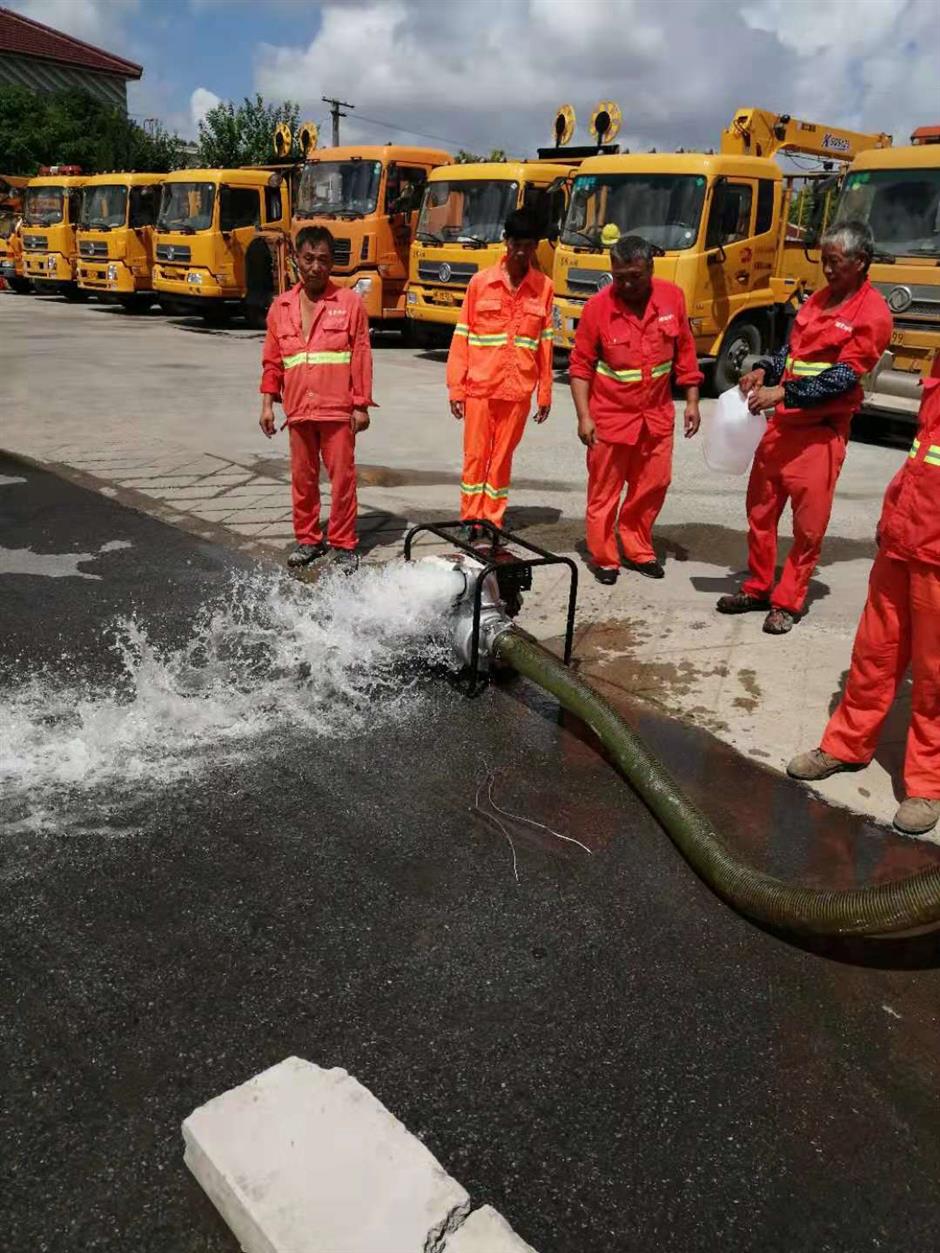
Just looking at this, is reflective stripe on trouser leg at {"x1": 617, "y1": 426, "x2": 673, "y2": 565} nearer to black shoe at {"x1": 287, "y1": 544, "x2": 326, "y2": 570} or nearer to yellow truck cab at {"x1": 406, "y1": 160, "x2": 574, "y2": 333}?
black shoe at {"x1": 287, "y1": 544, "x2": 326, "y2": 570}

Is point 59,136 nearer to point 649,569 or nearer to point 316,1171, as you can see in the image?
point 649,569

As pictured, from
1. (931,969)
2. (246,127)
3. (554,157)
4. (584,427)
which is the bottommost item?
(931,969)

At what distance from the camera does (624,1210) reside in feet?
6.10

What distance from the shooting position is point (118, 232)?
19.4 meters

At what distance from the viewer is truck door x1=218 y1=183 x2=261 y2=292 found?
17309 millimetres

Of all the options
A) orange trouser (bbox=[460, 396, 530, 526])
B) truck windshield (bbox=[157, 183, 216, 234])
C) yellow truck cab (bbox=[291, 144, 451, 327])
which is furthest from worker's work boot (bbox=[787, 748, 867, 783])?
truck windshield (bbox=[157, 183, 216, 234])

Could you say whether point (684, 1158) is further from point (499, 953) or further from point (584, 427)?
point (584, 427)

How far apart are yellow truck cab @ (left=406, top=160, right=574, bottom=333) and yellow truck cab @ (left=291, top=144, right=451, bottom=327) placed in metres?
0.87

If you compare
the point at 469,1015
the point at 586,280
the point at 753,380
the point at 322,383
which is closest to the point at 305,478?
the point at 322,383

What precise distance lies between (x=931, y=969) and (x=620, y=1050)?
36.9 inches

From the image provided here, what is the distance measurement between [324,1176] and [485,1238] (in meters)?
0.31

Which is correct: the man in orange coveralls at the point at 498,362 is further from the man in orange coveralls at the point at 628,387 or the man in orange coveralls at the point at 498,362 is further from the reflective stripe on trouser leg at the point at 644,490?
the reflective stripe on trouser leg at the point at 644,490

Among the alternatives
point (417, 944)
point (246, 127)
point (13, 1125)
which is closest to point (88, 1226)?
point (13, 1125)

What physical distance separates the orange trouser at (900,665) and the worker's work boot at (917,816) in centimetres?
3
